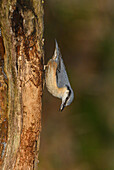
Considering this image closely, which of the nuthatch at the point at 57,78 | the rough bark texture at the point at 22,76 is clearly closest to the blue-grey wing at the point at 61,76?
the nuthatch at the point at 57,78

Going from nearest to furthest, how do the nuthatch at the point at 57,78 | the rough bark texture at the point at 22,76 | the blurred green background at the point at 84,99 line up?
the rough bark texture at the point at 22,76 < the nuthatch at the point at 57,78 < the blurred green background at the point at 84,99

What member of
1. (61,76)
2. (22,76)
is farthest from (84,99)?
(22,76)

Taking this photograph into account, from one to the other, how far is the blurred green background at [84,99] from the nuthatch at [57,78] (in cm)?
96

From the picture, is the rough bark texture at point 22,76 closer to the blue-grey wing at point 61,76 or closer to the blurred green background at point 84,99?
the blue-grey wing at point 61,76

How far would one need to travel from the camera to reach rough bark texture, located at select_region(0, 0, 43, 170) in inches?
45.2

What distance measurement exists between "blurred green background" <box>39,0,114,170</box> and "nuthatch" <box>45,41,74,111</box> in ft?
3.15

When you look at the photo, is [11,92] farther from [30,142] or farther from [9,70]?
[30,142]

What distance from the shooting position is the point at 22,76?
4.15 ft

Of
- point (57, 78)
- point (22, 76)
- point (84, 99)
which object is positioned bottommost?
point (84, 99)

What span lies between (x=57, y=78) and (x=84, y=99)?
1.21 meters

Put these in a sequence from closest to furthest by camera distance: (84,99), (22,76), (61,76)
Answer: (22,76)
(61,76)
(84,99)

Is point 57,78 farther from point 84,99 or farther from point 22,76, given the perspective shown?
point 84,99

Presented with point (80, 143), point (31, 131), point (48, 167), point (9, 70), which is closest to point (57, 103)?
point (80, 143)

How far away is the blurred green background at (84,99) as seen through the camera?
279 cm
